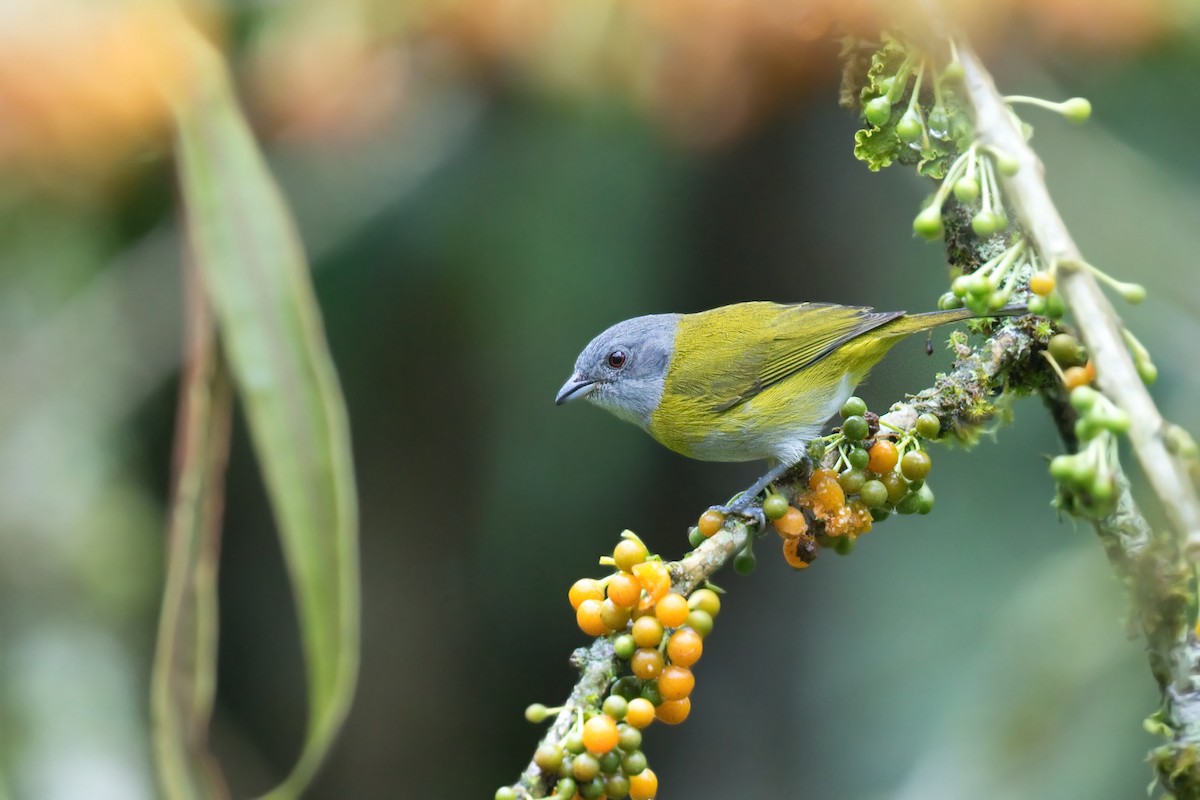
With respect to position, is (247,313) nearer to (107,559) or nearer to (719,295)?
(107,559)

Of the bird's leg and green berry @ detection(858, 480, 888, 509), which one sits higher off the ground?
the bird's leg

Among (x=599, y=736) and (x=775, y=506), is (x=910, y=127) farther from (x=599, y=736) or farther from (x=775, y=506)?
(x=599, y=736)

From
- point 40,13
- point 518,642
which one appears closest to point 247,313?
point 40,13

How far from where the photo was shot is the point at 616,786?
1115 mm

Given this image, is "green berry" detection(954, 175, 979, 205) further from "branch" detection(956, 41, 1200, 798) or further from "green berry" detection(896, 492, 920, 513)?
"green berry" detection(896, 492, 920, 513)

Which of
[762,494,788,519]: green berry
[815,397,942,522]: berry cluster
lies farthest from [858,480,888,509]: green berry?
[762,494,788,519]: green berry

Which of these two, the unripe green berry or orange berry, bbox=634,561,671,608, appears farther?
the unripe green berry

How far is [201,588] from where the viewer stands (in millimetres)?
1346

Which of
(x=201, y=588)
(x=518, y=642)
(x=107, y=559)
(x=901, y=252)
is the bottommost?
(x=201, y=588)

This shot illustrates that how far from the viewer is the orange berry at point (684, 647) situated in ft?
3.94

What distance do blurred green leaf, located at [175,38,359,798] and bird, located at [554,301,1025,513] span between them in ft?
2.98

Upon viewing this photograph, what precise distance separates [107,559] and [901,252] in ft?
6.77

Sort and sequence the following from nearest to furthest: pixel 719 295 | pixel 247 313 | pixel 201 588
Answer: pixel 201 588 < pixel 247 313 < pixel 719 295

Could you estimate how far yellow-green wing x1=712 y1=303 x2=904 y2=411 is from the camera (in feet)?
7.32
